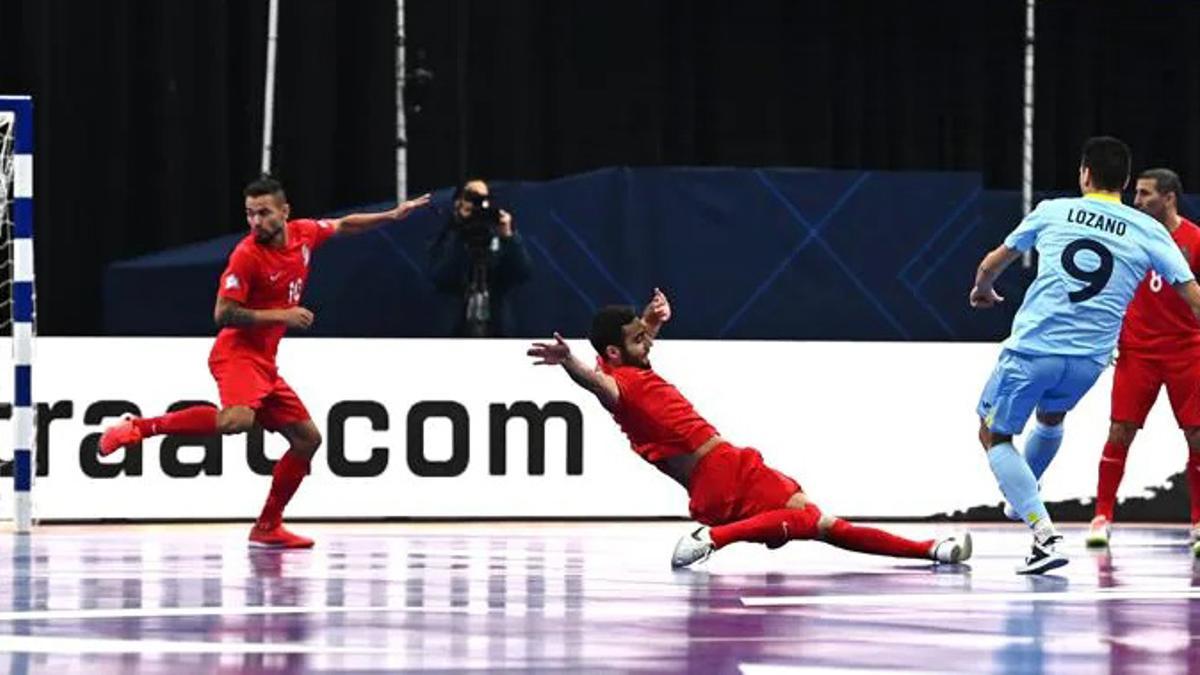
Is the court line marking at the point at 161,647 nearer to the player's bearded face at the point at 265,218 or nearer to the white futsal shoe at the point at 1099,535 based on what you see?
the player's bearded face at the point at 265,218

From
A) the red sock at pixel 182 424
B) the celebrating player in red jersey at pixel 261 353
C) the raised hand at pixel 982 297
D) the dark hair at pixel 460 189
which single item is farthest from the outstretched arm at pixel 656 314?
the dark hair at pixel 460 189

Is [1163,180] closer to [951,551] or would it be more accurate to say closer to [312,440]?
[951,551]

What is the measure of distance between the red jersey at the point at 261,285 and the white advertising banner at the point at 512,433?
277 centimetres

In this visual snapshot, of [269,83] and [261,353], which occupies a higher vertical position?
[269,83]

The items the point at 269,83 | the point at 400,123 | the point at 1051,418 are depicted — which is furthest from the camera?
the point at 400,123

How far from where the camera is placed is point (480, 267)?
1669 cm

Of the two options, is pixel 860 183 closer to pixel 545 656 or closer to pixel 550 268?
pixel 550 268

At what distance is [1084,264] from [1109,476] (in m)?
2.76

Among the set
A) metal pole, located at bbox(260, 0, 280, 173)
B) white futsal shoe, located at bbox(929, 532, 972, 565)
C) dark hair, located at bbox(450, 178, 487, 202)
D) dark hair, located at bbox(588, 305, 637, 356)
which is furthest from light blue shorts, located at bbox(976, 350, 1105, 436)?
metal pole, located at bbox(260, 0, 280, 173)

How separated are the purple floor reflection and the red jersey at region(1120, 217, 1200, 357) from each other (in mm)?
1084

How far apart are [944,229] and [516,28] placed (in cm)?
394

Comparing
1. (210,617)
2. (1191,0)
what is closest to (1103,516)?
(210,617)

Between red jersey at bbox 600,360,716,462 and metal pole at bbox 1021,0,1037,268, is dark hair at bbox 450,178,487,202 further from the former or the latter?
red jersey at bbox 600,360,716,462

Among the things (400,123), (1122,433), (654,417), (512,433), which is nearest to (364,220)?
(512,433)
